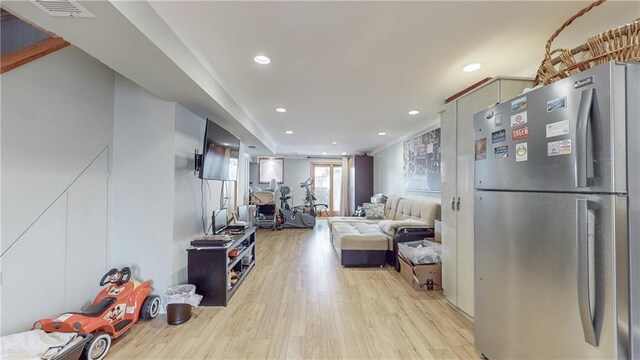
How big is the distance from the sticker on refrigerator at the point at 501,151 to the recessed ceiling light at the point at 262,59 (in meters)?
1.83

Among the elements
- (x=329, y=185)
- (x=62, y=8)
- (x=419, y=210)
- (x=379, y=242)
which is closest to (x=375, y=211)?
(x=419, y=210)

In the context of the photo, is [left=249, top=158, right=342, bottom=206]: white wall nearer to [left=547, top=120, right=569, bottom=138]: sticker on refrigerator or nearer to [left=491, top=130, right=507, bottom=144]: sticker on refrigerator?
[left=491, top=130, right=507, bottom=144]: sticker on refrigerator

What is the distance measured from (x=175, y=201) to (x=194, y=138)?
2.67 feet

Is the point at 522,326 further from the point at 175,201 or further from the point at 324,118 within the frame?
the point at 324,118

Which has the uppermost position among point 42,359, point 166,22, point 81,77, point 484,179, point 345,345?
point 166,22

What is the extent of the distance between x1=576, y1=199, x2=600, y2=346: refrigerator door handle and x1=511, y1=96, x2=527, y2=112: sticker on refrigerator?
0.56 meters

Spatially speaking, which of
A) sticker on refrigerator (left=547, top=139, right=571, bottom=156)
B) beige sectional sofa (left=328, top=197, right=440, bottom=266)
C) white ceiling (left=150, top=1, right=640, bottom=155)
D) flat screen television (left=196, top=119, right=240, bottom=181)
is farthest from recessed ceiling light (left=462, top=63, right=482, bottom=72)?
flat screen television (left=196, top=119, right=240, bottom=181)

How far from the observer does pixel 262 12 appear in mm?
1563

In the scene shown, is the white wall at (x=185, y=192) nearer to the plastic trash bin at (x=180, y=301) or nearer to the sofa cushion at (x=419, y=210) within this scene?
the plastic trash bin at (x=180, y=301)

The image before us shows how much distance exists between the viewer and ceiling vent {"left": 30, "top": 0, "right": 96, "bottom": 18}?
1.17 meters

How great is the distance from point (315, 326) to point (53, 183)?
94.2 inches

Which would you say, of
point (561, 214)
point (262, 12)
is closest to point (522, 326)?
point (561, 214)

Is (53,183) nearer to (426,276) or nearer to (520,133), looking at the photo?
(520,133)

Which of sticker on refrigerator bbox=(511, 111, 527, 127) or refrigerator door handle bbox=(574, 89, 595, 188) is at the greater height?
sticker on refrigerator bbox=(511, 111, 527, 127)
